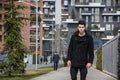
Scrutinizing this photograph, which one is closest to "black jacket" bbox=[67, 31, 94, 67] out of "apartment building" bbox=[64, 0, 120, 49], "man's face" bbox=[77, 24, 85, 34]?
"man's face" bbox=[77, 24, 85, 34]

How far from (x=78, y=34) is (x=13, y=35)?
71.7 ft

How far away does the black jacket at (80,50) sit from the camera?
981 cm

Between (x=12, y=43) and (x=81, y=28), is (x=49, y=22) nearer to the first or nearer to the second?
(x=12, y=43)

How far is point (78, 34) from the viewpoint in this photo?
387 inches

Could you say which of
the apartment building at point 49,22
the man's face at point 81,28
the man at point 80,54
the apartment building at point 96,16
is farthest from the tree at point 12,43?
the apartment building at point 49,22

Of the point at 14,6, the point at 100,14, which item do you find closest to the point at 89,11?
the point at 100,14

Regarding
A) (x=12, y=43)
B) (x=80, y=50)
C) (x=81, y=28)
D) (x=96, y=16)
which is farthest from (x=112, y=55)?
(x=96, y=16)

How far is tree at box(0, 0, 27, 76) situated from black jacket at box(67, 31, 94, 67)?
20.8 metres

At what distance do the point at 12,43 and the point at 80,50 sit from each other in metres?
21.9

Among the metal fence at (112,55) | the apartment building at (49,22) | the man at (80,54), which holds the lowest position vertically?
the apartment building at (49,22)

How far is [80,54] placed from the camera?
32.3 ft

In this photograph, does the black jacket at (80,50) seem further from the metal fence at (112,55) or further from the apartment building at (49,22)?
Answer: the apartment building at (49,22)

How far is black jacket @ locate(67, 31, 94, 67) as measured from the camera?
981cm

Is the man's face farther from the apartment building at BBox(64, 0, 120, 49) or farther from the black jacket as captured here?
the apartment building at BBox(64, 0, 120, 49)
